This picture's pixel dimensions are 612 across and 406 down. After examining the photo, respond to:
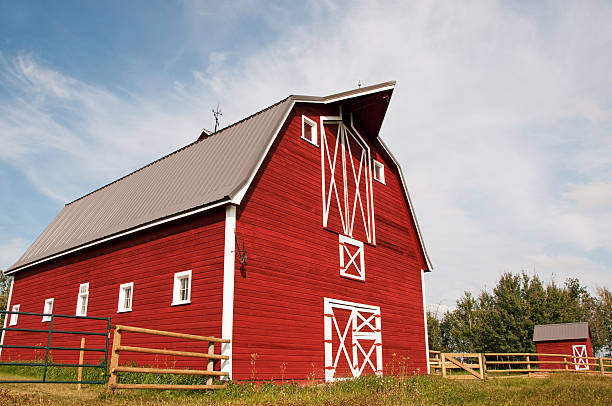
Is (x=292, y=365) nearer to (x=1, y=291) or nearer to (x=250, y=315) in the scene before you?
(x=250, y=315)

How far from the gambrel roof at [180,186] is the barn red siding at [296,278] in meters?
0.61

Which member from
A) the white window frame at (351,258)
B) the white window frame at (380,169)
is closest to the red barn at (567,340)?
the white window frame at (380,169)

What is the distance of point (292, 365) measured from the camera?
13.7 m

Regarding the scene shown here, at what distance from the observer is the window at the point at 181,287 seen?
541 inches

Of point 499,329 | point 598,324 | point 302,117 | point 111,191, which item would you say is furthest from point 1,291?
point 598,324

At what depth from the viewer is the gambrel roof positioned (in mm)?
14258

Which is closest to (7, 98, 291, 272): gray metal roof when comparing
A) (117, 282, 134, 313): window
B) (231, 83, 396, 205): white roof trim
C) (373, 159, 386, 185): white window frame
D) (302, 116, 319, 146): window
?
(231, 83, 396, 205): white roof trim

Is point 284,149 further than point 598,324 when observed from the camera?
No

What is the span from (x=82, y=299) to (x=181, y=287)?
5.83 metres

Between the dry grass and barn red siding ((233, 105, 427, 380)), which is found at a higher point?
barn red siding ((233, 105, 427, 380))

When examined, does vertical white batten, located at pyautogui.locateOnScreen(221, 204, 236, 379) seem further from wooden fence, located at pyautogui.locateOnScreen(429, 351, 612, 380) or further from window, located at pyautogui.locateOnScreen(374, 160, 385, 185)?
wooden fence, located at pyautogui.locateOnScreen(429, 351, 612, 380)

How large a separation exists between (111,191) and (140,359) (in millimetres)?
A: 9791

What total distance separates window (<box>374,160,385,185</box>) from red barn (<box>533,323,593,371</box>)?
86.5 ft

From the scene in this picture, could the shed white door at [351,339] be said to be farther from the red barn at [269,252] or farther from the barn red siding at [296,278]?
the barn red siding at [296,278]
